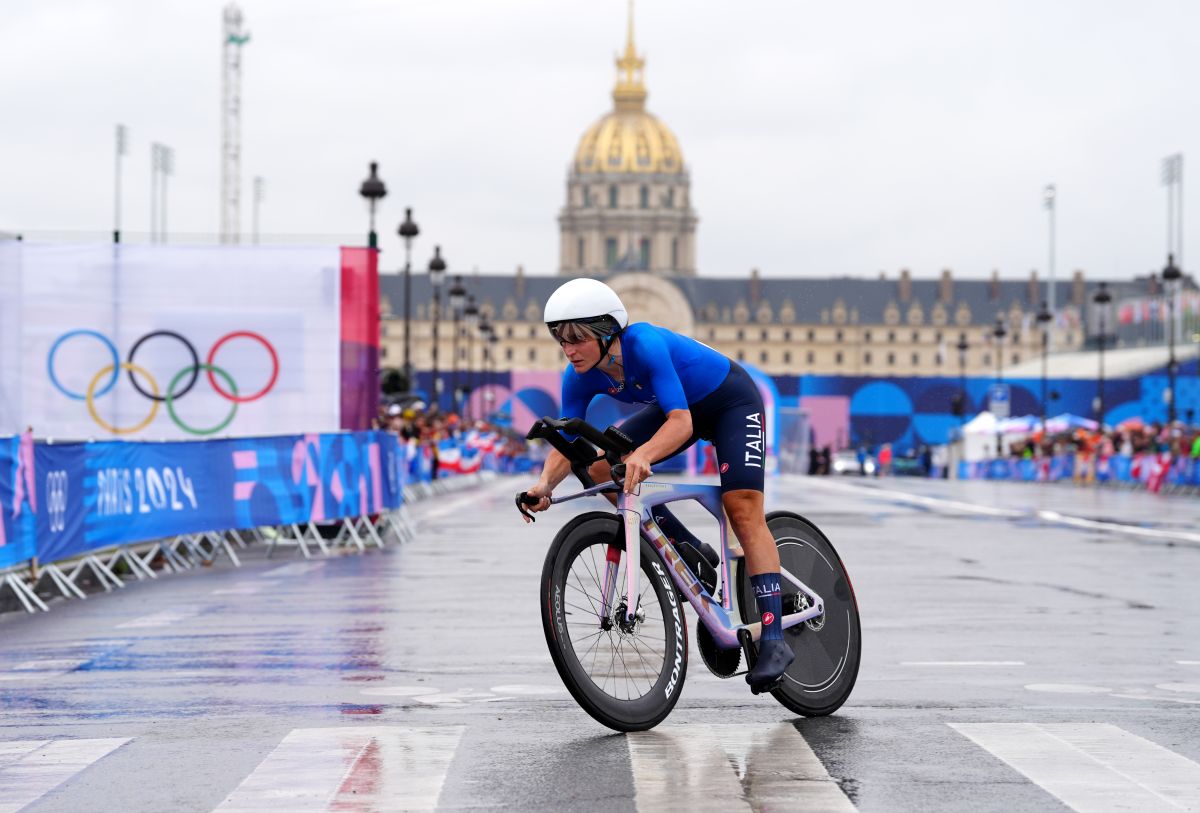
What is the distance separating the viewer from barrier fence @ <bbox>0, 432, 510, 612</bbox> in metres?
14.9

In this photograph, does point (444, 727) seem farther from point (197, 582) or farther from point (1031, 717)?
point (197, 582)

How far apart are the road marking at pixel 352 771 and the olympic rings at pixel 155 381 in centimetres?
1746

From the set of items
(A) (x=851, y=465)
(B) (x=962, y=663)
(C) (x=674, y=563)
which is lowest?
(A) (x=851, y=465)

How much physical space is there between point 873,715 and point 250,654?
152 inches

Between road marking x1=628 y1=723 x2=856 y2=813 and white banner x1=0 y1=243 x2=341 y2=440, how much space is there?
17.3 meters

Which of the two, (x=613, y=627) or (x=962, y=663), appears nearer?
(x=613, y=627)

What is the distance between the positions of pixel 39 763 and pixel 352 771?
1.12 meters

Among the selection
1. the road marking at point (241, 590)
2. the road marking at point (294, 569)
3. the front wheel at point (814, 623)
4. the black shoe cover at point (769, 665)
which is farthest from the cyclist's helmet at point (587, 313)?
the road marking at point (294, 569)

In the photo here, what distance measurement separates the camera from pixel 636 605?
295 inches

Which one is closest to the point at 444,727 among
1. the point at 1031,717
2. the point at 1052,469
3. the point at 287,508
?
the point at 1031,717

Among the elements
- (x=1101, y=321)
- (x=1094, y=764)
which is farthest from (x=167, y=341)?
(x=1101, y=321)

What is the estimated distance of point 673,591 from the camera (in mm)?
7645

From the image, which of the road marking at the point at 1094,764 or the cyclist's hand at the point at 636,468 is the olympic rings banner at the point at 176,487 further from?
the road marking at the point at 1094,764

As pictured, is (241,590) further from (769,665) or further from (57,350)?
(57,350)
